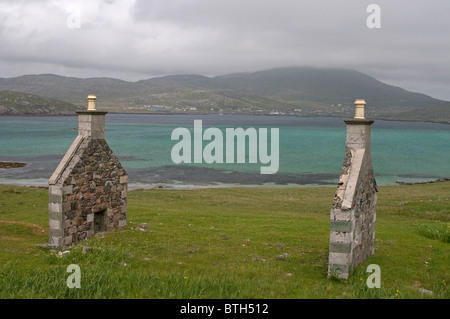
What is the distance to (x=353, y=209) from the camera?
1477 centimetres

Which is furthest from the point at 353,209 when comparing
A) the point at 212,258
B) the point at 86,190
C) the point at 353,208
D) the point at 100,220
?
the point at 100,220

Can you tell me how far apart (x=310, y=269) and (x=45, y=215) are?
66.8ft

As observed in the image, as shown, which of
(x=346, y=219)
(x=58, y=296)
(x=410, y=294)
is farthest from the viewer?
(x=346, y=219)

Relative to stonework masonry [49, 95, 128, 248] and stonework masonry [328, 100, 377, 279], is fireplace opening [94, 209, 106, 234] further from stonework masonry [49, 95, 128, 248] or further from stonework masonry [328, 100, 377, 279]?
stonework masonry [328, 100, 377, 279]

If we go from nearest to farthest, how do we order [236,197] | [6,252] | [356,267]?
[356,267] < [6,252] < [236,197]

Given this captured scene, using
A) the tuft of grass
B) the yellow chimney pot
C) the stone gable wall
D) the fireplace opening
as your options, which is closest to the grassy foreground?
the tuft of grass

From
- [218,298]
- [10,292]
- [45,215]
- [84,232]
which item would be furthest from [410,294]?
[45,215]

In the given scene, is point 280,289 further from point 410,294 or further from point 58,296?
point 58,296

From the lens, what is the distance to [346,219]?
1443cm

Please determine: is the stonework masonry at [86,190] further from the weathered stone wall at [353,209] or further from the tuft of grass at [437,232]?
the tuft of grass at [437,232]

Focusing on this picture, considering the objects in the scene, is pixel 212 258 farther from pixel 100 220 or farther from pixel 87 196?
pixel 100 220

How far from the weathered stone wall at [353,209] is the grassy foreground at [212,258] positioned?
2.24 feet

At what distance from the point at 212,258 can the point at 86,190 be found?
7.63 metres

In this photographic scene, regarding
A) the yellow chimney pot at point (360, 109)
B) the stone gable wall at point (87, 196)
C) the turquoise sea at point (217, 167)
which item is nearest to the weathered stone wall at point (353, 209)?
the yellow chimney pot at point (360, 109)
